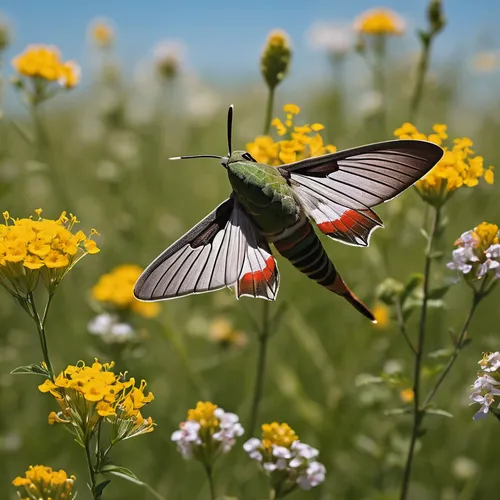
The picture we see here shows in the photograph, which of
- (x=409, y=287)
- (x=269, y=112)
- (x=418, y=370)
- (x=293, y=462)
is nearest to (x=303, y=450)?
(x=293, y=462)

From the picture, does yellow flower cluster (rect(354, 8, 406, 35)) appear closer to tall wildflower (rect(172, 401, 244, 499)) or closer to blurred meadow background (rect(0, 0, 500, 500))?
blurred meadow background (rect(0, 0, 500, 500))

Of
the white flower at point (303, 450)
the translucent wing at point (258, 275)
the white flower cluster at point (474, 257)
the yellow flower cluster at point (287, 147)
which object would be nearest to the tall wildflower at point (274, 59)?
the yellow flower cluster at point (287, 147)

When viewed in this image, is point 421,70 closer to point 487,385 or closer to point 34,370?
point 487,385

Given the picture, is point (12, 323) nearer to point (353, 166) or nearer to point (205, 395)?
point (205, 395)

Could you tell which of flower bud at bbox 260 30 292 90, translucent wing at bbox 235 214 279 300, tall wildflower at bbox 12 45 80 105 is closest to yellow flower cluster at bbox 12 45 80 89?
tall wildflower at bbox 12 45 80 105

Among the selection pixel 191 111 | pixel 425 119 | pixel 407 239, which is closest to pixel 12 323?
pixel 407 239
